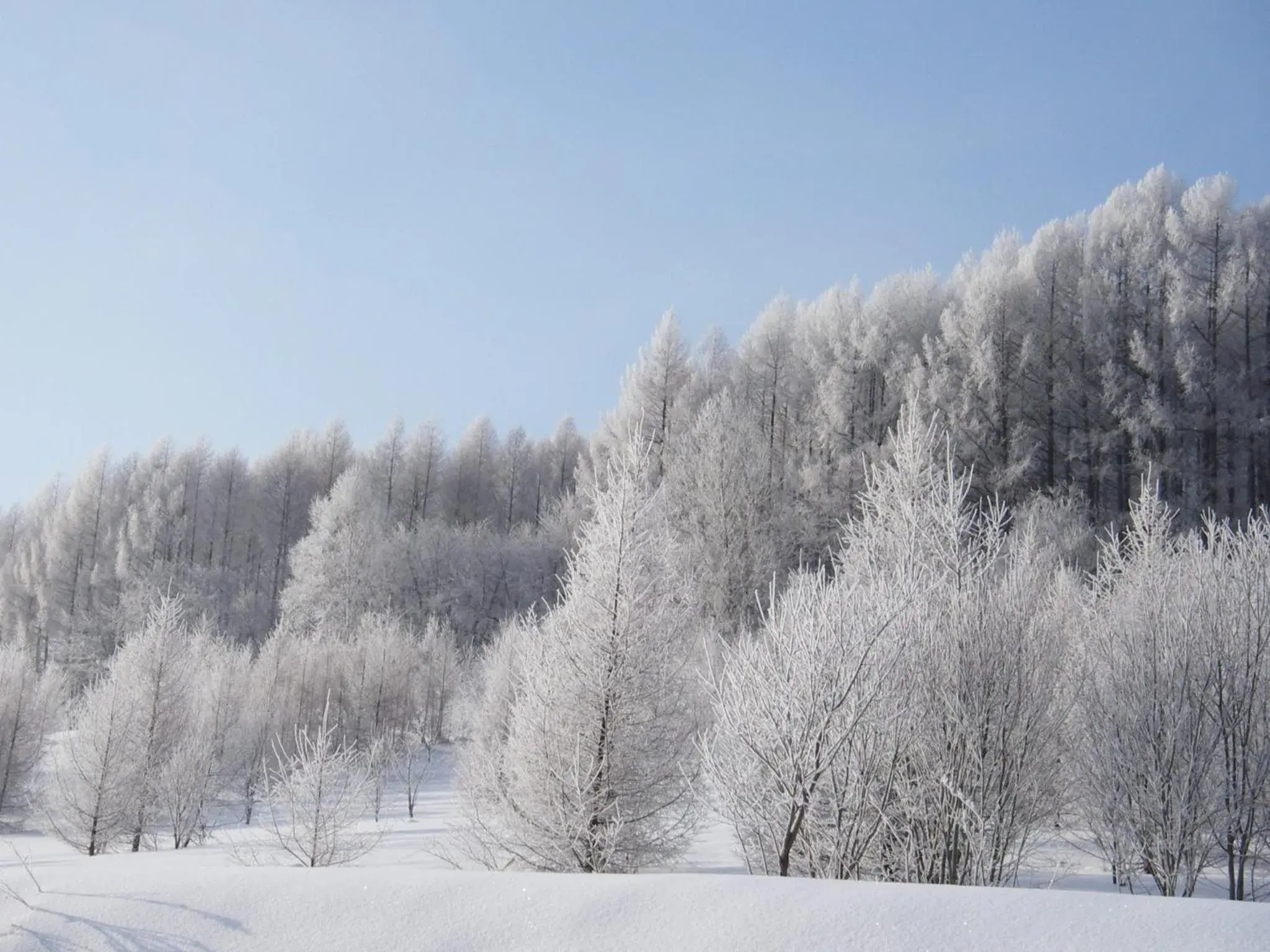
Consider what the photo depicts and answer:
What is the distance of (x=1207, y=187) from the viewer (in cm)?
4075

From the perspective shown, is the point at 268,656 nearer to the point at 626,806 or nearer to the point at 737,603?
the point at 737,603

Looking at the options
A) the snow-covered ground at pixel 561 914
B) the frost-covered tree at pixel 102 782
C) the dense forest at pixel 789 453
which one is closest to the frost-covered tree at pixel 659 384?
the dense forest at pixel 789 453

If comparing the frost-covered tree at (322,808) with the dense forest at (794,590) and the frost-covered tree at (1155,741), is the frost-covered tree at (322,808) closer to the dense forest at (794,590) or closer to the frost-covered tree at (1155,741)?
the dense forest at (794,590)

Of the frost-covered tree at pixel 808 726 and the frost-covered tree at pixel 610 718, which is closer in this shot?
the frost-covered tree at pixel 808 726

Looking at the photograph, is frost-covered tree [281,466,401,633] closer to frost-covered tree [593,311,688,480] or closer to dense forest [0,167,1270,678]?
dense forest [0,167,1270,678]

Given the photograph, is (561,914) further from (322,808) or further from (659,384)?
(659,384)

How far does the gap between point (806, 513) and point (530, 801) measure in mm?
29963

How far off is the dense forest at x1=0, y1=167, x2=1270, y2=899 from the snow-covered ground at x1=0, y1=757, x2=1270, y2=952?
2.61 metres

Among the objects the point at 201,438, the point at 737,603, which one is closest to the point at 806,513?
the point at 737,603

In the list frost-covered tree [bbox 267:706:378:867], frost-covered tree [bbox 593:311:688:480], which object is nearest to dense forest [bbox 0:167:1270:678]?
frost-covered tree [bbox 593:311:688:480]

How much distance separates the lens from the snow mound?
478 centimetres

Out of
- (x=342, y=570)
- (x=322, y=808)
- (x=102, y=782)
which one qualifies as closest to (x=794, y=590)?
(x=322, y=808)

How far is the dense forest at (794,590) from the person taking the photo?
8820 millimetres

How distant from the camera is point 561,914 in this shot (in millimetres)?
5465
